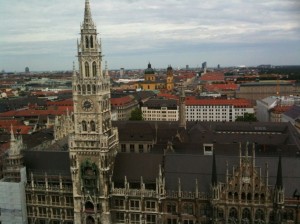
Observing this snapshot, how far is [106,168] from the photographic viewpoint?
7375 centimetres

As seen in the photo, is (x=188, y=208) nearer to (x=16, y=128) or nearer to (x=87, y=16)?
(x=87, y=16)

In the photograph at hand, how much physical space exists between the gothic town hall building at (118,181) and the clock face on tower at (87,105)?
0.64 feet

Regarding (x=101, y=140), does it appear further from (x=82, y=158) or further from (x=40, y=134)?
(x=40, y=134)

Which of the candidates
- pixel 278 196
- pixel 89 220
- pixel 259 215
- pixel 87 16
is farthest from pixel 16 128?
pixel 278 196

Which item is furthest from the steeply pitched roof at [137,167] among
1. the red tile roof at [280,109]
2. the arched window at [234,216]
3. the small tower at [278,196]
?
the red tile roof at [280,109]

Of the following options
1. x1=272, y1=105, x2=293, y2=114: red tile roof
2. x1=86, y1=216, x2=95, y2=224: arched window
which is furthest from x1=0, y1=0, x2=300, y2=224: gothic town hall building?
x1=272, y1=105, x2=293, y2=114: red tile roof

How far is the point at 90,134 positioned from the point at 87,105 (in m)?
5.67

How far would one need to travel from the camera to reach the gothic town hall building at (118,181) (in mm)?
66750

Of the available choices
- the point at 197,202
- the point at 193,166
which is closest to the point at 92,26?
the point at 193,166

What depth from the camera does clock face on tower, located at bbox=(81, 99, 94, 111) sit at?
2911 inches

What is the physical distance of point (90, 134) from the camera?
7419 cm

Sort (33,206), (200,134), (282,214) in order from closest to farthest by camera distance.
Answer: (282,214)
(33,206)
(200,134)

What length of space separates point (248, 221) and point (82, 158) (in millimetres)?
33149

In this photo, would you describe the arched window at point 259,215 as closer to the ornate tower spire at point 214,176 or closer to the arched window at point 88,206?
the ornate tower spire at point 214,176
